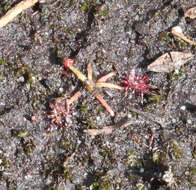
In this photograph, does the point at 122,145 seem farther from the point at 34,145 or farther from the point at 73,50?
the point at 73,50

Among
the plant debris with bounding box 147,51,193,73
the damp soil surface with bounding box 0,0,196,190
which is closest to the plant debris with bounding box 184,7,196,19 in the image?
the damp soil surface with bounding box 0,0,196,190

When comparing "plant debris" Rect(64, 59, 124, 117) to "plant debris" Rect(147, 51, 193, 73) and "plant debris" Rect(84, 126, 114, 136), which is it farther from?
"plant debris" Rect(147, 51, 193, 73)

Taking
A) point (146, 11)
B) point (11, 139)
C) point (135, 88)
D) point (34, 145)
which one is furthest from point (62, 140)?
point (146, 11)

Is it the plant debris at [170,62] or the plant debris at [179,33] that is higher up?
the plant debris at [179,33]

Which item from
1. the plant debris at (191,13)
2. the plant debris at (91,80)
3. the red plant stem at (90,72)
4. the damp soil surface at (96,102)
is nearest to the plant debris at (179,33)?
→ the damp soil surface at (96,102)

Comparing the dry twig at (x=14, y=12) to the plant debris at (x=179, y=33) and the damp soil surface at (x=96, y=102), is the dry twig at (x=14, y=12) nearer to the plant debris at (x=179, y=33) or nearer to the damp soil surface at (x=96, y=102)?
the damp soil surface at (x=96, y=102)
